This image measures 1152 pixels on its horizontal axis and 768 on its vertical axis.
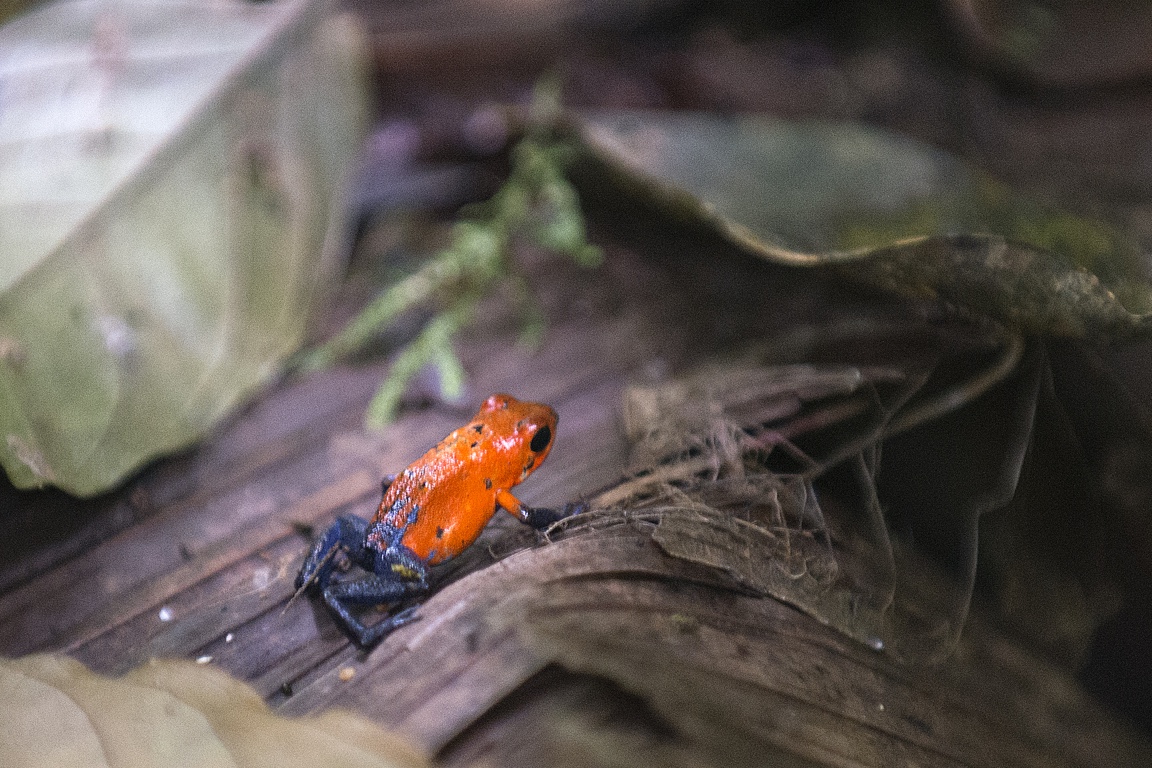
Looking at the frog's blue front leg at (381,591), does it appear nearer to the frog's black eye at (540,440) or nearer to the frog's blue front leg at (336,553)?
the frog's blue front leg at (336,553)

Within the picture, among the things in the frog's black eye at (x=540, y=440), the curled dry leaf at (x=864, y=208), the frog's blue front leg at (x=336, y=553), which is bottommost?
the frog's blue front leg at (x=336, y=553)

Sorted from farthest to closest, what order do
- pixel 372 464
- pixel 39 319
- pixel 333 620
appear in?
pixel 372 464 → pixel 39 319 → pixel 333 620

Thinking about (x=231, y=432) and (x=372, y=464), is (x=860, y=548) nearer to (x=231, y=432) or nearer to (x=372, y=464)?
(x=372, y=464)

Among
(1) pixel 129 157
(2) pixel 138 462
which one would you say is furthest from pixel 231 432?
(1) pixel 129 157

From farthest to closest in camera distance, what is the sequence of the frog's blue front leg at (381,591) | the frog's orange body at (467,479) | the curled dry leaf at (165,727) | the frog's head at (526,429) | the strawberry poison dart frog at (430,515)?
the frog's head at (526,429) → the frog's orange body at (467,479) → the strawberry poison dart frog at (430,515) → the frog's blue front leg at (381,591) → the curled dry leaf at (165,727)

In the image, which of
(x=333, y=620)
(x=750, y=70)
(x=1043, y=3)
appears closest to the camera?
(x=333, y=620)

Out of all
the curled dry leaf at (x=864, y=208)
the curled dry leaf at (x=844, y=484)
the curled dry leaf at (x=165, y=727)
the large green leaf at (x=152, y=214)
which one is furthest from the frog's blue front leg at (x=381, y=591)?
the curled dry leaf at (x=864, y=208)
